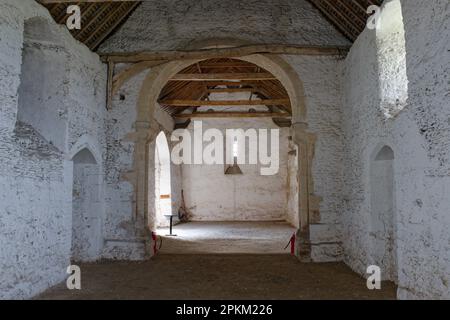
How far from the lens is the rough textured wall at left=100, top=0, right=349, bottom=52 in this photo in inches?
302

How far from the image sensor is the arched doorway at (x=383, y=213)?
5699 mm

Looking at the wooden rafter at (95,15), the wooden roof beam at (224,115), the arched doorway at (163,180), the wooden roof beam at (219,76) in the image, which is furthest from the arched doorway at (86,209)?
the wooden roof beam at (224,115)

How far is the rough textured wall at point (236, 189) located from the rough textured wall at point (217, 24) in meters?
8.63

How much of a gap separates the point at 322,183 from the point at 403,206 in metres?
2.69

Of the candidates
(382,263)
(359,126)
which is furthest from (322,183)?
(382,263)

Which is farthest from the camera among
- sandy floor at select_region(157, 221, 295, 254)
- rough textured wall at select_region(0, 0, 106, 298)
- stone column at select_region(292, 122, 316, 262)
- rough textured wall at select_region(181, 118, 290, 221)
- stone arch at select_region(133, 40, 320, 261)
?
rough textured wall at select_region(181, 118, 290, 221)

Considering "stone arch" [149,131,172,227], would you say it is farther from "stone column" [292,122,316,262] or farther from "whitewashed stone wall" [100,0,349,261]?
"stone column" [292,122,316,262]

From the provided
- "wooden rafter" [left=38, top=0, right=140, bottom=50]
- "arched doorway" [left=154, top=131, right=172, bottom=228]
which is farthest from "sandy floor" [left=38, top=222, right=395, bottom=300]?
"arched doorway" [left=154, top=131, right=172, bottom=228]

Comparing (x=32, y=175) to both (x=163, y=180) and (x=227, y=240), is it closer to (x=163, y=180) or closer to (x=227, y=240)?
(x=227, y=240)

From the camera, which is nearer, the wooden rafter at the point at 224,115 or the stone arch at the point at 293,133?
the stone arch at the point at 293,133

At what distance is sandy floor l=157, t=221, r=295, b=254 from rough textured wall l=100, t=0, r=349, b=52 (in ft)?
15.0

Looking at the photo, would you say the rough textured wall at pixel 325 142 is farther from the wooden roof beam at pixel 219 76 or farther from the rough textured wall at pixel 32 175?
the rough textured wall at pixel 32 175

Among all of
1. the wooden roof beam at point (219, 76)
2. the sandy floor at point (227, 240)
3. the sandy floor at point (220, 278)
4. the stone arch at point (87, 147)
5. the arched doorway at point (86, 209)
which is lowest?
the sandy floor at point (227, 240)

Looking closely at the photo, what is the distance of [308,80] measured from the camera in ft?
24.9
